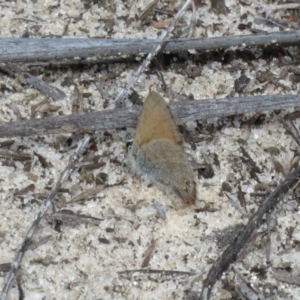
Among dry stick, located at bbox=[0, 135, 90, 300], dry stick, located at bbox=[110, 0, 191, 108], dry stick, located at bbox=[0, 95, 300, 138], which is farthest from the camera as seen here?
dry stick, located at bbox=[110, 0, 191, 108]

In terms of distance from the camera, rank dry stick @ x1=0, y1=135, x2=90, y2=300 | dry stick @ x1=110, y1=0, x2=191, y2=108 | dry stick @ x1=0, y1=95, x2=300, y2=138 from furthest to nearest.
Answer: dry stick @ x1=110, y1=0, x2=191, y2=108, dry stick @ x1=0, y1=95, x2=300, y2=138, dry stick @ x1=0, y1=135, x2=90, y2=300

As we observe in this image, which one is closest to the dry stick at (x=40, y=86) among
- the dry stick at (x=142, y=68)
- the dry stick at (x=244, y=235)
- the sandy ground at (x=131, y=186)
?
the sandy ground at (x=131, y=186)

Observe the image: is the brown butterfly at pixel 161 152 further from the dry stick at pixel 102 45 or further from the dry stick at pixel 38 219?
the dry stick at pixel 102 45

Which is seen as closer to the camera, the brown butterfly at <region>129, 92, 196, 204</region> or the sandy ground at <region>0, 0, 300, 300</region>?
the brown butterfly at <region>129, 92, 196, 204</region>

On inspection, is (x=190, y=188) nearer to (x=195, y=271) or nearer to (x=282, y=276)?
(x=195, y=271)

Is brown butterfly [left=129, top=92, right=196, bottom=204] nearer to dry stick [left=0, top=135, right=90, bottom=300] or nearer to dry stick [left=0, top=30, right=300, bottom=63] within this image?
dry stick [left=0, top=135, right=90, bottom=300]

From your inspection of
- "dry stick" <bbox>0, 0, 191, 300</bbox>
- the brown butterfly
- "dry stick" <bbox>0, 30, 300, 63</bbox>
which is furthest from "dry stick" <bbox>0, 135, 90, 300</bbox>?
"dry stick" <bbox>0, 30, 300, 63</bbox>

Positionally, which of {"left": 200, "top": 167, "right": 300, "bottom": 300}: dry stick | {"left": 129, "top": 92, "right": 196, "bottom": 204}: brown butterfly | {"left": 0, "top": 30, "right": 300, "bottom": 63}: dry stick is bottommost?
{"left": 200, "top": 167, "right": 300, "bottom": 300}: dry stick
